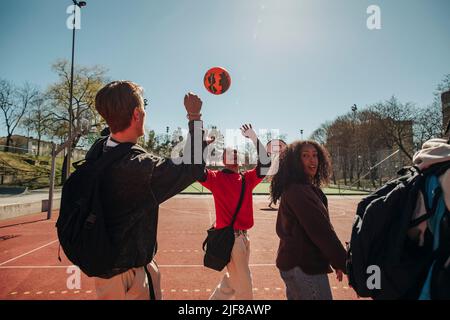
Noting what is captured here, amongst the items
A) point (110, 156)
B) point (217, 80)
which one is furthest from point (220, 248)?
point (217, 80)

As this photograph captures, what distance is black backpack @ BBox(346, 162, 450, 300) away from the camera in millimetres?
1534

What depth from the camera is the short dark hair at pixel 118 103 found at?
2.01 m

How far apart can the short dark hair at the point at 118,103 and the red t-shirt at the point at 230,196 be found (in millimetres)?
1858

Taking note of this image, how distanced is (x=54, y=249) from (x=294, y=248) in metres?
7.67

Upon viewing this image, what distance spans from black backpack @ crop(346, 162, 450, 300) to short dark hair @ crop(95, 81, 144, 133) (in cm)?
176

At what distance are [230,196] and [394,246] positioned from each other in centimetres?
253

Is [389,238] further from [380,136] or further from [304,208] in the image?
[380,136]

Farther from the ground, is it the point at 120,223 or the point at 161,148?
the point at 161,148

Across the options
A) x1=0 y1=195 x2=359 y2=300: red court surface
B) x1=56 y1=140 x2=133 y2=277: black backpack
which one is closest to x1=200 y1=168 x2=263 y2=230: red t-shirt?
x1=0 y1=195 x2=359 y2=300: red court surface

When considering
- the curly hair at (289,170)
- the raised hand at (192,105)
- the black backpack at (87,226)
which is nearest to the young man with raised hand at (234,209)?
the curly hair at (289,170)

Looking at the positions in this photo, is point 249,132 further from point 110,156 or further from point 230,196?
point 110,156

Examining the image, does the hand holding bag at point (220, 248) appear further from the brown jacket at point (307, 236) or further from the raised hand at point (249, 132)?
the raised hand at point (249, 132)
